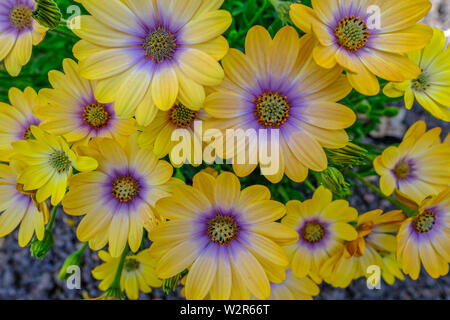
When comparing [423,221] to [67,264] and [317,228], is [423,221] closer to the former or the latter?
[317,228]

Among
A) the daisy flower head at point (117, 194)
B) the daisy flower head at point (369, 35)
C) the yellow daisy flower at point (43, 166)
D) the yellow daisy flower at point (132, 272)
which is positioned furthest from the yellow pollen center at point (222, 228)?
the daisy flower head at point (369, 35)

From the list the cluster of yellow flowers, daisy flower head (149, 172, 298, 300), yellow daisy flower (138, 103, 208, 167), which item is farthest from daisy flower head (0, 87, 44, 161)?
daisy flower head (149, 172, 298, 300)

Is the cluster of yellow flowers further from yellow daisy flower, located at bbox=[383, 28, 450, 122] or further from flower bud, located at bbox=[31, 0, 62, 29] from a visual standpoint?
flower bud, located at bbox=[31, 0, 62, 29]

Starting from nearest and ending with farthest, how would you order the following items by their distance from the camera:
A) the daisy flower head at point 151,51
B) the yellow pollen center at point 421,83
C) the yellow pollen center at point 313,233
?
the daisy flower head at point 151,51, the yellow pollen center at point 421,83, the yellow pollen center at point 313,233

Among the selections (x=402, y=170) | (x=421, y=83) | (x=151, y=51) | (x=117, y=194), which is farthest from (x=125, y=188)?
(x=421, y=83)

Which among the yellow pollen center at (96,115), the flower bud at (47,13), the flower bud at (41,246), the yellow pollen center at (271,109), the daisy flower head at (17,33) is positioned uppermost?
the daisy flower head at (17,33)

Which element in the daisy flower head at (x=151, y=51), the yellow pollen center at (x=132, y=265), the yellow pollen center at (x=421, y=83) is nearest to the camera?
the daisy flower head at (x=151, y=51)

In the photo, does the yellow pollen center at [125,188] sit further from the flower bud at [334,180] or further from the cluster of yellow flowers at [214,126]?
the flower bud at [334,180]
